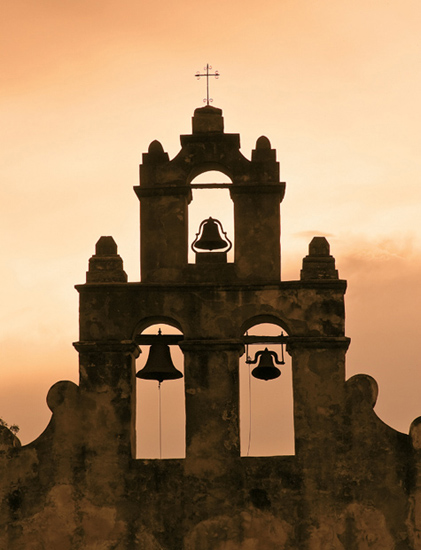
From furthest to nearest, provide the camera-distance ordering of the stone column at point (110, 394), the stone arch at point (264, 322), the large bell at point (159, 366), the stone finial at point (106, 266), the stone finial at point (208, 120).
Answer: the stone finial at point (208, 120) → the large bell at point (159, 366) → the stone finial at point (106, 266) → the stone arch at point (264, 322) → the stone column at point (110, 394)

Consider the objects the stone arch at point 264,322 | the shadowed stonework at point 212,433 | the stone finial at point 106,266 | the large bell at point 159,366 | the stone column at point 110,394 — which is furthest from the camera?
the large bell at point 159,366

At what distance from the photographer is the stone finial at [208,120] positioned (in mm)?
18094

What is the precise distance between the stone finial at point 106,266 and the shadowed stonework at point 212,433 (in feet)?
0.06

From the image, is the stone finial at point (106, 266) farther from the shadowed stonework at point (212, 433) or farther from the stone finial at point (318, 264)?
the stone finial at point (318, 264)

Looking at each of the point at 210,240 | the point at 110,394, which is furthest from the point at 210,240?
the point at 110,394

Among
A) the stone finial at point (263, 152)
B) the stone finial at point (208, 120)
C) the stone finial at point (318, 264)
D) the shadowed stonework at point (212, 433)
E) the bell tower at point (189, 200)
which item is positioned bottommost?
the shadowed stonework at point (212, 433)

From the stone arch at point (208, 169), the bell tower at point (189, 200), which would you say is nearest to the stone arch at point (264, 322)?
the bell tower at point (189, 200)

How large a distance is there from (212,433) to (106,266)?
2.56 m

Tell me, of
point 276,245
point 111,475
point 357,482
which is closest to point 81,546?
point 111,475

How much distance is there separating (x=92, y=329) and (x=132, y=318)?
1.72 feet

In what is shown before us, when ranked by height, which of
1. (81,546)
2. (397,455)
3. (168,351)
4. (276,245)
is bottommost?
(81,546)

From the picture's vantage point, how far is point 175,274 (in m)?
17.5

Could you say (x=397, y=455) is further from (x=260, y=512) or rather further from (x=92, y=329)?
(x=92, y=329)

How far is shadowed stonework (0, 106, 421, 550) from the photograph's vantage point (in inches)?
646
